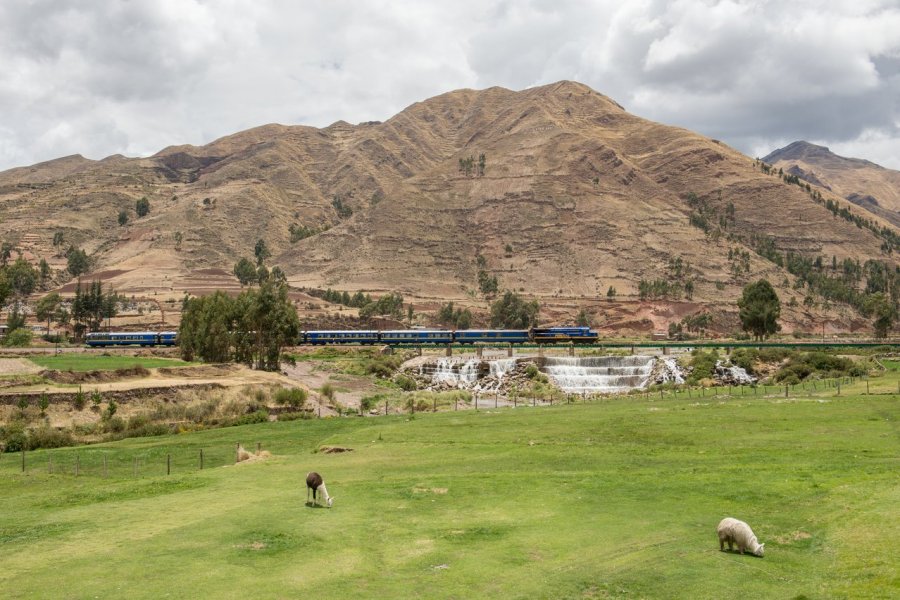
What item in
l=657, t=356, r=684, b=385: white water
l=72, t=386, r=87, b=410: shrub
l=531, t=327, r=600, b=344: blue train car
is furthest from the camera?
l=531, t=327, r=600, b=344: blue train car

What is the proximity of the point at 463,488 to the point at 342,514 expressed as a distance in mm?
5303

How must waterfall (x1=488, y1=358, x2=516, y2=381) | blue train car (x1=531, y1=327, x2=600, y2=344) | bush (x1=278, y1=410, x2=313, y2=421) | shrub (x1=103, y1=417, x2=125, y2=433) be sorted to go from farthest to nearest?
blue train car (x1=531, y1=327, x2=600, y2=344), waterfall (x1=488, y1=358, x2=516, y2=381), bush (x1=278, y1=410, x2=313, y2=421), shrub (x1=103, y1=417, x2=125, y2=433)

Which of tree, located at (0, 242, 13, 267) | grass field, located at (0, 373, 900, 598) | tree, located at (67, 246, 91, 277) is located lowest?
grass field, located at (0, 373, 900, 598)

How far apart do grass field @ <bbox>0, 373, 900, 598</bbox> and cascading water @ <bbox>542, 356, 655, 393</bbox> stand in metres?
47.3

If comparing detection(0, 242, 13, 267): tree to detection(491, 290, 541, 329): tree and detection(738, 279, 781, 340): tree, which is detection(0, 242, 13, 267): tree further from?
detection(738, 279, 781, 340): tree

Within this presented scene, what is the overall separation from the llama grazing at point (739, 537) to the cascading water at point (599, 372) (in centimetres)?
6672

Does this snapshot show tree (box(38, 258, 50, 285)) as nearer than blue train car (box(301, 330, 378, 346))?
No

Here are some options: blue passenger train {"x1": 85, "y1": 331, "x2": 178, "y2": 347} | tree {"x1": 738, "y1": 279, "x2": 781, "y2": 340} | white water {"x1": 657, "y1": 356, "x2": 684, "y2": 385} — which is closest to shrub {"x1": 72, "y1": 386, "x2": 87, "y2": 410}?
white water {"x1": 657, "y1": 356, "x2": 684, "y2": 385}

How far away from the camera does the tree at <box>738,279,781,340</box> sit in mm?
111825

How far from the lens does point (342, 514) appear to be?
21.6 meters

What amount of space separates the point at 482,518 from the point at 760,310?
102 metres

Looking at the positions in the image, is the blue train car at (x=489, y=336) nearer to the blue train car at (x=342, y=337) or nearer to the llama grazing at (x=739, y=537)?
the blue train car at (x=342, y=337)

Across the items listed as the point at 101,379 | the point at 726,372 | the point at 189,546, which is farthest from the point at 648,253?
the point at 189,546

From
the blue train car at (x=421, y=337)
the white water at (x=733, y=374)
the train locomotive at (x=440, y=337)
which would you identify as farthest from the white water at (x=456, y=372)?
the white water at (x=733, y=374)
